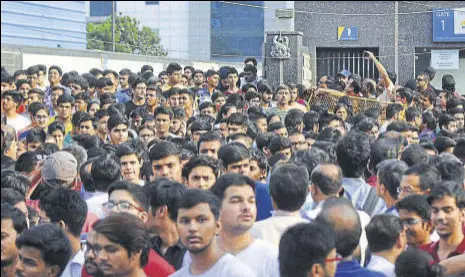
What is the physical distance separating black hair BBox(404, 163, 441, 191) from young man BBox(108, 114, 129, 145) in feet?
15.3

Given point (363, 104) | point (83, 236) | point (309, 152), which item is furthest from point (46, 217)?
point (363, 104)

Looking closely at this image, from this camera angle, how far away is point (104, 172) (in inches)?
309

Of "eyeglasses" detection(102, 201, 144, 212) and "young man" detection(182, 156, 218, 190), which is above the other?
"young man" detection(182, 156, 218, 190)

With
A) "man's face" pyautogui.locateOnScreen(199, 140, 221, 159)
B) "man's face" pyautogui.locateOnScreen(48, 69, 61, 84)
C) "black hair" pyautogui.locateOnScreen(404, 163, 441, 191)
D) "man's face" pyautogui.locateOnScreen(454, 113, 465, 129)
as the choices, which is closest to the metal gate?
"man's face" pyautogui.locateOnScreen(48, 69, 61, 84)

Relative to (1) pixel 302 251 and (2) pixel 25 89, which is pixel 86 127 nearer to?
(2) pixel 25 89

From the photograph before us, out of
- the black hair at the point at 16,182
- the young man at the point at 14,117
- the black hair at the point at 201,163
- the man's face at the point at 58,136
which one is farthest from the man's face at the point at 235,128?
the black hair at the point at 16,182

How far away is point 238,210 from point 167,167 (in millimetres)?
2370

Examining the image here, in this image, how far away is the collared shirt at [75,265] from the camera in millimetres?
5922

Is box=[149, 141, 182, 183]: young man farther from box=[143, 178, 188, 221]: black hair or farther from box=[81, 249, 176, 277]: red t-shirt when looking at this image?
box=[81, 249, 176, 277]: red t-shirt

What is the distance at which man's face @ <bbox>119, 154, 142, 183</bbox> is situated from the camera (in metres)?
8.70

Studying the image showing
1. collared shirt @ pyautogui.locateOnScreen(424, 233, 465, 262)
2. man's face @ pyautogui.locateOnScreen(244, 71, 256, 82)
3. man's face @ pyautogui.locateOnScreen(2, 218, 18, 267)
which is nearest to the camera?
man's face @ pyautogui.locateOnScreen(2, 218, 18, 267)

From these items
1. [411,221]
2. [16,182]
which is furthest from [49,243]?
[411,221]

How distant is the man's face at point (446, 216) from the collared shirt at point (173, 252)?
151 cm

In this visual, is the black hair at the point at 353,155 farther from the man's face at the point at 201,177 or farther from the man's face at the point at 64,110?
the man's face at the point at 64,110
